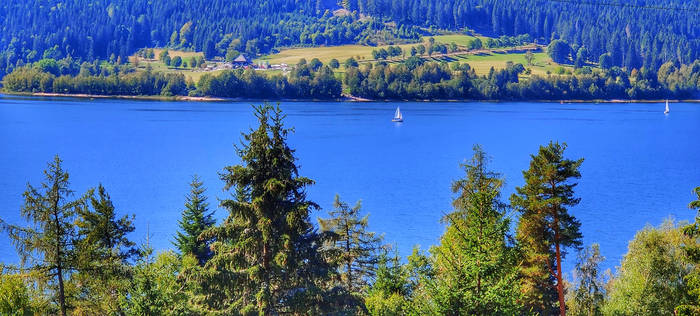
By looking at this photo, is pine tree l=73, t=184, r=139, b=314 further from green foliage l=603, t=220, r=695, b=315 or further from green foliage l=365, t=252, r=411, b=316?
green foliage l=603, t=220, r=695, b=315

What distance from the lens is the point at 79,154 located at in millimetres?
96250

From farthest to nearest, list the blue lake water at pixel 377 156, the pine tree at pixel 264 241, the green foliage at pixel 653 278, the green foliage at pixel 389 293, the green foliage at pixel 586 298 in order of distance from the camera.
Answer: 1. the blue lake water at pixel 377 156
2. the green foliage at pixel 586 298
3. the green foliage at pixel 653 278
4. the green foliage at pixel 389 293
5. the pine tree at pixel 264 241

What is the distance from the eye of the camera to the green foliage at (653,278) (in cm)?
2545

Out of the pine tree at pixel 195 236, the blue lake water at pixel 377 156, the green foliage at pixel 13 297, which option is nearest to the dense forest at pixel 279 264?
the green foliage at pixel 13 297

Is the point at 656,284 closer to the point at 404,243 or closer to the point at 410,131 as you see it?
the point at 404,243

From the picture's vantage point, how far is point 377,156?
102m

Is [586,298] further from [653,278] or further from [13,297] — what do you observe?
[13,297]

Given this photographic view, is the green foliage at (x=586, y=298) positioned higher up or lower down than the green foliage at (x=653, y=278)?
lower down

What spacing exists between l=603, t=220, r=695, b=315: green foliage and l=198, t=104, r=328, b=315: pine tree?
497 inches

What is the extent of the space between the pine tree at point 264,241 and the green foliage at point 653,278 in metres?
12.6

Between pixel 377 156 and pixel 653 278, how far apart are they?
7578cm

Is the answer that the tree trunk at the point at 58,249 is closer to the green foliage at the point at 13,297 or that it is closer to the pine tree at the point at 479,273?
the green foliage at the point at 13,297

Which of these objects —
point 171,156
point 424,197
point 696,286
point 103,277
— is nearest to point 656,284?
point 696,286

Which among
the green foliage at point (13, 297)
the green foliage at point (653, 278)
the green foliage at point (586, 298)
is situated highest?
the green foliage at point (13, 297)
